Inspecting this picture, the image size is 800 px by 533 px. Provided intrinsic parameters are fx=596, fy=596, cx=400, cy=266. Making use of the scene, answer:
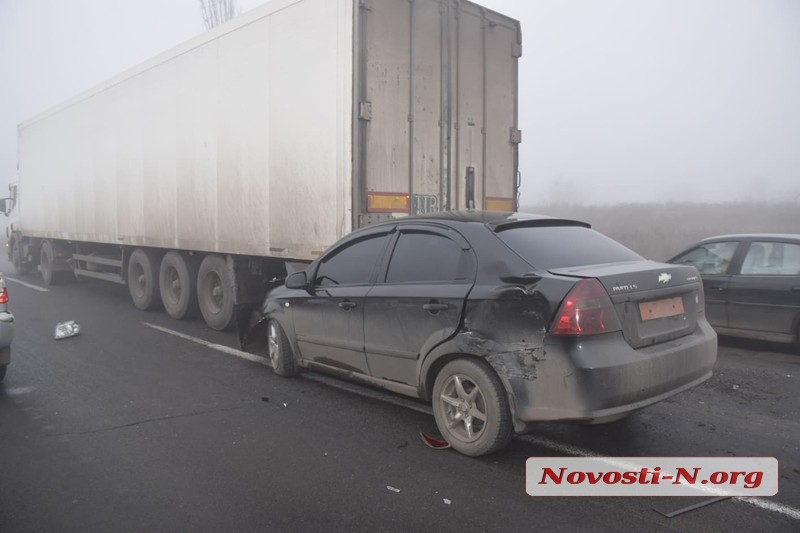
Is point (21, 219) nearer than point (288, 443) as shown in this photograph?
No

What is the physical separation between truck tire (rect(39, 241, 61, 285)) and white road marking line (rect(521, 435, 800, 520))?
13885 mm

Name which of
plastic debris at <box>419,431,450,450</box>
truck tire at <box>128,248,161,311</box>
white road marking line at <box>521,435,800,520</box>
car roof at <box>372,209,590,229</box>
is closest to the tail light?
car roof at <box>372,209,590,229</box>

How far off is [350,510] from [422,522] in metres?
0.41

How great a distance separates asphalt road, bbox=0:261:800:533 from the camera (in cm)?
311

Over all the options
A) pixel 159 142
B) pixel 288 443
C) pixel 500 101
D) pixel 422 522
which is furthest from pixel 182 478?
pixel 159 142

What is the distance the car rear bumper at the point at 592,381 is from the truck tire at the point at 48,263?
46.7 feet

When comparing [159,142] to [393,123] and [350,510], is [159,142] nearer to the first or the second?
[393,123]

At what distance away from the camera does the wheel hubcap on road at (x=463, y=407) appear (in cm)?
378

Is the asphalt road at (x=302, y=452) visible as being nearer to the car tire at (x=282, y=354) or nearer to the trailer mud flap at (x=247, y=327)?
the car tire at (x=282, y=354)

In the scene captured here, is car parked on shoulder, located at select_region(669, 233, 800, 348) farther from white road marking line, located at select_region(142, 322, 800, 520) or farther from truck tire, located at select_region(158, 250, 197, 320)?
truck tire, located at select_region(158, 250, 197, 320)

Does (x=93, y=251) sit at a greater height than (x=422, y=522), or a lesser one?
greater

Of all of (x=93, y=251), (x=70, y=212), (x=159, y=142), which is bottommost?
(x=93, y=251)

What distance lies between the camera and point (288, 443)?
418cm

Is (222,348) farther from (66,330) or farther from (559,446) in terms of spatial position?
(559,446)
